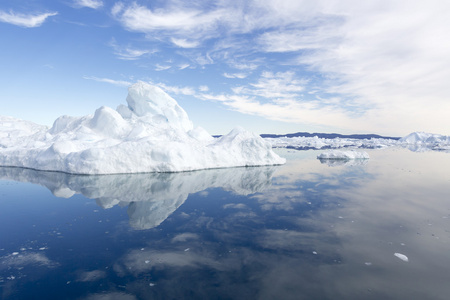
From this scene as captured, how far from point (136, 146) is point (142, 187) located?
6.37 metres

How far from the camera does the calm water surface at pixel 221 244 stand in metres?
4.81

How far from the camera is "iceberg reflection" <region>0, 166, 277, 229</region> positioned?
992 centimetres

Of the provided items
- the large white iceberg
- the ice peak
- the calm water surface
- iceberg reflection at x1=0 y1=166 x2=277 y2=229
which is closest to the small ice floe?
the calm water surface

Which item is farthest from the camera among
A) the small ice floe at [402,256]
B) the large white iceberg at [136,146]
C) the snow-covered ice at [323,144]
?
the snow-covered ice at [323,144]

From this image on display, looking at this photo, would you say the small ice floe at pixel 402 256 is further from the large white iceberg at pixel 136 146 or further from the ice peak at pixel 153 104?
the ice peak at pixel 153 104

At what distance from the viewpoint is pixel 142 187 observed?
13867mm

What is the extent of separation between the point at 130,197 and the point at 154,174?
698 cm

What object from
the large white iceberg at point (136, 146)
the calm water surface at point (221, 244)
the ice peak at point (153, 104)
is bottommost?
the calm water surface at point (221, 244)

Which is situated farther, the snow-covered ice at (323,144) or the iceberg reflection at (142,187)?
the snow-covered ice at (323,144)

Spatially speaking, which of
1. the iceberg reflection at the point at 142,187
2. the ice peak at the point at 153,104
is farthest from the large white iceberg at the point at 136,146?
the iceberg reflection at the point at 142,187

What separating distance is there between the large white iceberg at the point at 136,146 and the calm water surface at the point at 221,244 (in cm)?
570

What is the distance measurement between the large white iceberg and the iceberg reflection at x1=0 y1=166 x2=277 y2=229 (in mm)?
1295

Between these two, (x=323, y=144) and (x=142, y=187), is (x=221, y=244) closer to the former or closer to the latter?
(x=142, y=187)

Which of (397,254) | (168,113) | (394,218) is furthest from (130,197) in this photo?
(168,113)
